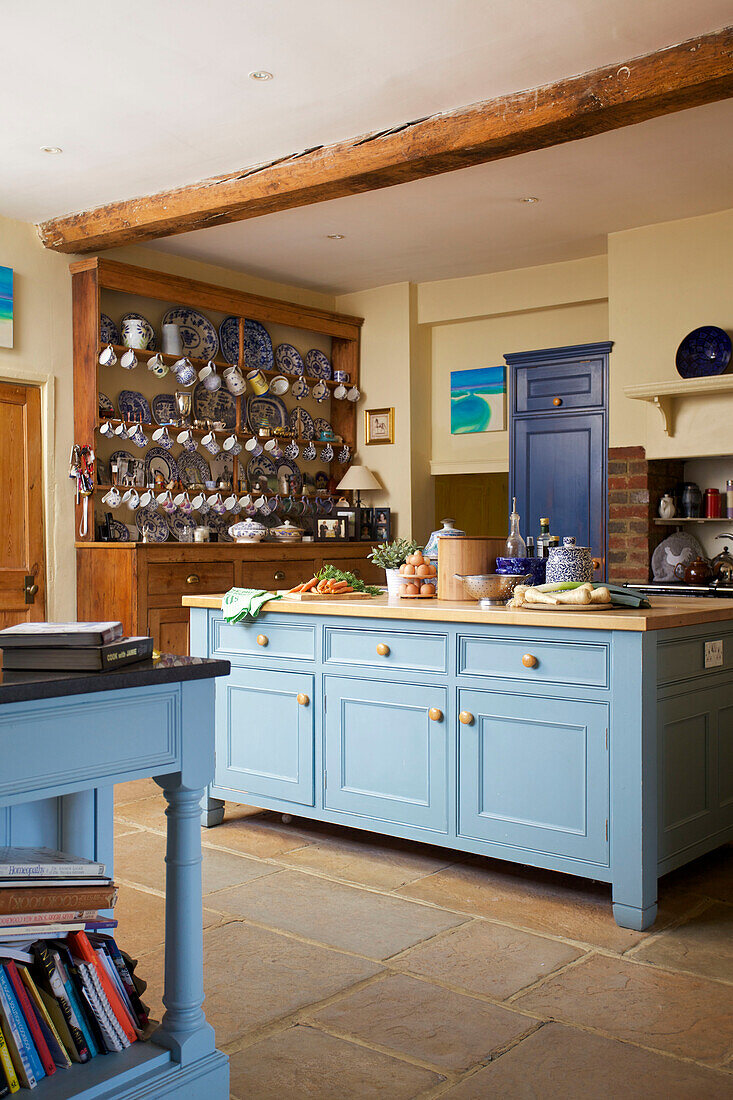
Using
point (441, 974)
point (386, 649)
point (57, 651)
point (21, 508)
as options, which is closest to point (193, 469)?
point (21, 508)

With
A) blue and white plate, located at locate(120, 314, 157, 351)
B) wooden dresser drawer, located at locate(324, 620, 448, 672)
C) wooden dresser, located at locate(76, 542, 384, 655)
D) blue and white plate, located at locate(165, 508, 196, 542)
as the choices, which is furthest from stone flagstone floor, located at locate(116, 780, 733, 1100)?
blue and white plate, located at locate(120, 314, 157, 351)

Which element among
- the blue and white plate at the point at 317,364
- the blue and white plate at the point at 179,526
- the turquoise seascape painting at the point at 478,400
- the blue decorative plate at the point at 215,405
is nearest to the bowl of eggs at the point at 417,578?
the blue and white plate at the point at 179,526

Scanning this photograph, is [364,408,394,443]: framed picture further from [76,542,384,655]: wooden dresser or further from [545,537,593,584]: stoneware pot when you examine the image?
[545,537,593,584]: stoneware pot

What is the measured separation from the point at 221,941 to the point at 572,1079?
44.5 inches

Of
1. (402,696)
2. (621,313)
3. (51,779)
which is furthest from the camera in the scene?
(621,313)

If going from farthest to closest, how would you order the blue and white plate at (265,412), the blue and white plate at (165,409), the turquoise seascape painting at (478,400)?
the turquoise seascape painting at (478,400) < the blue and white plate at (265,412) < the blue and white plate at (165,409)

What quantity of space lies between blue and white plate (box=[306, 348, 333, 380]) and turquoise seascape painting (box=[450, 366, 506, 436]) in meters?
0.94

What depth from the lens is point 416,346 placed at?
7398 millimetres

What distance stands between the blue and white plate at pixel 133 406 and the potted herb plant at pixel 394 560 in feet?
8.42

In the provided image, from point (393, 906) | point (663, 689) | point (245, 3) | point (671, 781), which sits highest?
point (245, 3)

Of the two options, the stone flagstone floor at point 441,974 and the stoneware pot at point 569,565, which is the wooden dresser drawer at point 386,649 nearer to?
the stoneware pot at point 569,565

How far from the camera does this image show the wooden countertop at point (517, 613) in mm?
3012

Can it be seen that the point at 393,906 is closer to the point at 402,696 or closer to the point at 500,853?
the point at 500,853

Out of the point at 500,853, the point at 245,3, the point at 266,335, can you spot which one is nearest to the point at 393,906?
the point at 500,853
